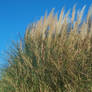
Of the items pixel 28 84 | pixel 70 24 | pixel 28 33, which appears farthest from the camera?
pixel 28 33

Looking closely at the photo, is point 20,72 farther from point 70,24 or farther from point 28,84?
point 70,24

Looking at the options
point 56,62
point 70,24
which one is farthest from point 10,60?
point 70,24

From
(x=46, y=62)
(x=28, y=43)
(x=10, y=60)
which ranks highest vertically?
(x=28, y=43)

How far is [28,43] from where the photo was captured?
13.1ft

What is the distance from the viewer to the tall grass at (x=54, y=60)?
3.27 meters

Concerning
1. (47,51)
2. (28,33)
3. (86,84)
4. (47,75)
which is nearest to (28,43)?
(28,33)

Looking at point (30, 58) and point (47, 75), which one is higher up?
point (30, 58)

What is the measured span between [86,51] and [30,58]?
3.05ft

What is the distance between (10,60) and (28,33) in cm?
→ 64

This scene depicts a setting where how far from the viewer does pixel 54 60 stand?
337 cm

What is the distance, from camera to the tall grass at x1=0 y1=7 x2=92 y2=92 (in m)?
3.27

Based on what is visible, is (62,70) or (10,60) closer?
(62,70)

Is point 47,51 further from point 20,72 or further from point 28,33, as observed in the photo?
point 28,33

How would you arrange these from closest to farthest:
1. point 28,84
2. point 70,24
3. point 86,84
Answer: point 86,84, point 28,84, point 70,24
